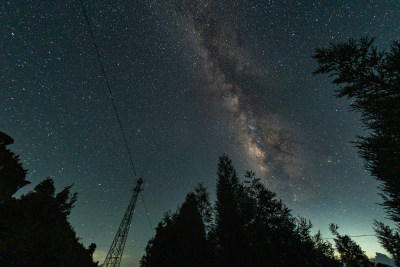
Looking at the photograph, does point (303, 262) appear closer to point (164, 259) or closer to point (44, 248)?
point (164, 259)

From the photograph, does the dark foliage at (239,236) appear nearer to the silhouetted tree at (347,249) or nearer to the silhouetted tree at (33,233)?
the silhouetted tree at (347,249)

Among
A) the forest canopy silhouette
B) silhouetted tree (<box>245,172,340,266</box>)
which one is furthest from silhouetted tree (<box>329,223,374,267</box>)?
silhouetted tree (<box>245,172,340,266</box>)

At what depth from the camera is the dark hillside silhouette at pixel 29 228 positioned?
1042 centimetres

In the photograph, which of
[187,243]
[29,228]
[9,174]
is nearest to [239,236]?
[187,243]

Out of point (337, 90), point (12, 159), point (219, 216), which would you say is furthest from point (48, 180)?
point (337, 90)

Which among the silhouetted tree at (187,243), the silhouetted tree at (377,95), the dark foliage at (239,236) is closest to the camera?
the silhouetted tree at (377,95)

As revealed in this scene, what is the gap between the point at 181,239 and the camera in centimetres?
1809

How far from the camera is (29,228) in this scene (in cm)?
1090

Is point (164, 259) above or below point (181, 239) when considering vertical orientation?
below

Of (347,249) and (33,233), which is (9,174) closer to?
(33,233)

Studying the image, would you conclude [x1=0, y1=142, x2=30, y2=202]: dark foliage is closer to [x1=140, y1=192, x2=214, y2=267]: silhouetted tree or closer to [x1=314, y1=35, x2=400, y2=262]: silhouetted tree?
[x1=140, y1=192, x2=214, y2=267]: silhouetted tree

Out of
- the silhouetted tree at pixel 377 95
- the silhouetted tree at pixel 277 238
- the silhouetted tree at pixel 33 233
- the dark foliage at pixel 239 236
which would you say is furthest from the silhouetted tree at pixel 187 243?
the silhouetted tree at pixel 377 95

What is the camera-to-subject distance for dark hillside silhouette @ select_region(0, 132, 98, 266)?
10.4 metres

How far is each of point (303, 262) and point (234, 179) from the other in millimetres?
9474
